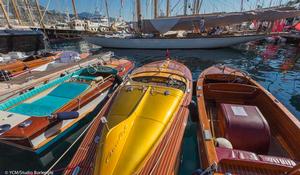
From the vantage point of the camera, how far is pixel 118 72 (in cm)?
822

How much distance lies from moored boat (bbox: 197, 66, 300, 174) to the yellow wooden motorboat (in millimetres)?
594

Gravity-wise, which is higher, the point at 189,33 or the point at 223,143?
the point at 189,33

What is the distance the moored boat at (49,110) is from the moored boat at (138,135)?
1.31 metres

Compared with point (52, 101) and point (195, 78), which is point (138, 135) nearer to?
point (52, 101)

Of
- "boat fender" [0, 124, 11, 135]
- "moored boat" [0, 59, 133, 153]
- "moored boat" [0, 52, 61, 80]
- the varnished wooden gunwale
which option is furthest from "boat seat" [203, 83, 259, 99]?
"moored boat" [0, 52, 61, 80]

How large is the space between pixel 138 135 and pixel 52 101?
402 centimetres

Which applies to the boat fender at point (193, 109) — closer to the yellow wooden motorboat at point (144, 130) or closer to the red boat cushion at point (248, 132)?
the yellow wooden motorboat at point (144, 130)

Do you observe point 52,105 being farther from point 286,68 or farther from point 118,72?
point 286,68

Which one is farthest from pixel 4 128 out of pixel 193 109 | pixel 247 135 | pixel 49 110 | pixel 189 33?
pixel 189 33

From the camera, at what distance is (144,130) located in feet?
10.9

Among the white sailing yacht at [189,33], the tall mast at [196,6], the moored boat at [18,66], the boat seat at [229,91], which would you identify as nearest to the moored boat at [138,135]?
the boat seat at [229,91]

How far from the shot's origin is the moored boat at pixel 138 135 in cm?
276

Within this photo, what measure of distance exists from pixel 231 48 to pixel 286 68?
9116mm

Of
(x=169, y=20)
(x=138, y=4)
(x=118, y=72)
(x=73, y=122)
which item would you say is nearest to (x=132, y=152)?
(x=73, y=122)
